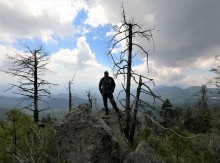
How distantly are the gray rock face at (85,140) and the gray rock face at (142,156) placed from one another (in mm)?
548

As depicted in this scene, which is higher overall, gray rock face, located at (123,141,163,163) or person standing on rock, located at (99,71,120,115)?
person standing on rock, located at (99,71,120,115)

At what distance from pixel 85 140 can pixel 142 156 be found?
1776mm

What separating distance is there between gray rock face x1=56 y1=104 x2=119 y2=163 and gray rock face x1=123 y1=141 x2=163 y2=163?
548 mm

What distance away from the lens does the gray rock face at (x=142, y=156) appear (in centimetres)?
859

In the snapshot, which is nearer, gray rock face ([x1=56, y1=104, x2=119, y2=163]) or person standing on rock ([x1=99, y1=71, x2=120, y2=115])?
gray rock face ([x1=56, y1=104, x2=119, y2=163])

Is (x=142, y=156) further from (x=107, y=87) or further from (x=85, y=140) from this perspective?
(x=107, y=87)

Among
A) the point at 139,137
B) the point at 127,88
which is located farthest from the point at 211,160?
the point at 127,88

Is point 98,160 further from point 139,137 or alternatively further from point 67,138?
point 139,137

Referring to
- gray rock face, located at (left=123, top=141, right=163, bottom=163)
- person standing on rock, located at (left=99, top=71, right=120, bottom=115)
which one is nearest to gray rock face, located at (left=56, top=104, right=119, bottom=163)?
gray rock face, located at (left=123, top=141, right=163, bottom=163)

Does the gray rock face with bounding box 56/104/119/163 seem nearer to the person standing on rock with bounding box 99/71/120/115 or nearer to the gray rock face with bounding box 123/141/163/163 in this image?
the gray rock face with bounding box 123/141/163/163

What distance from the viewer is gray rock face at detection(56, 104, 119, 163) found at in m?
8.55

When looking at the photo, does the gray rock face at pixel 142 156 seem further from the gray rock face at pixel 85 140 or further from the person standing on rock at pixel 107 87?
the person standing on rock at pixel 107 87

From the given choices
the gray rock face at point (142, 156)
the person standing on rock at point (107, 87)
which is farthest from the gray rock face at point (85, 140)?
the person standing on rock at point (107, 87)

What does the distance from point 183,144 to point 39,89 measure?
1761cm
